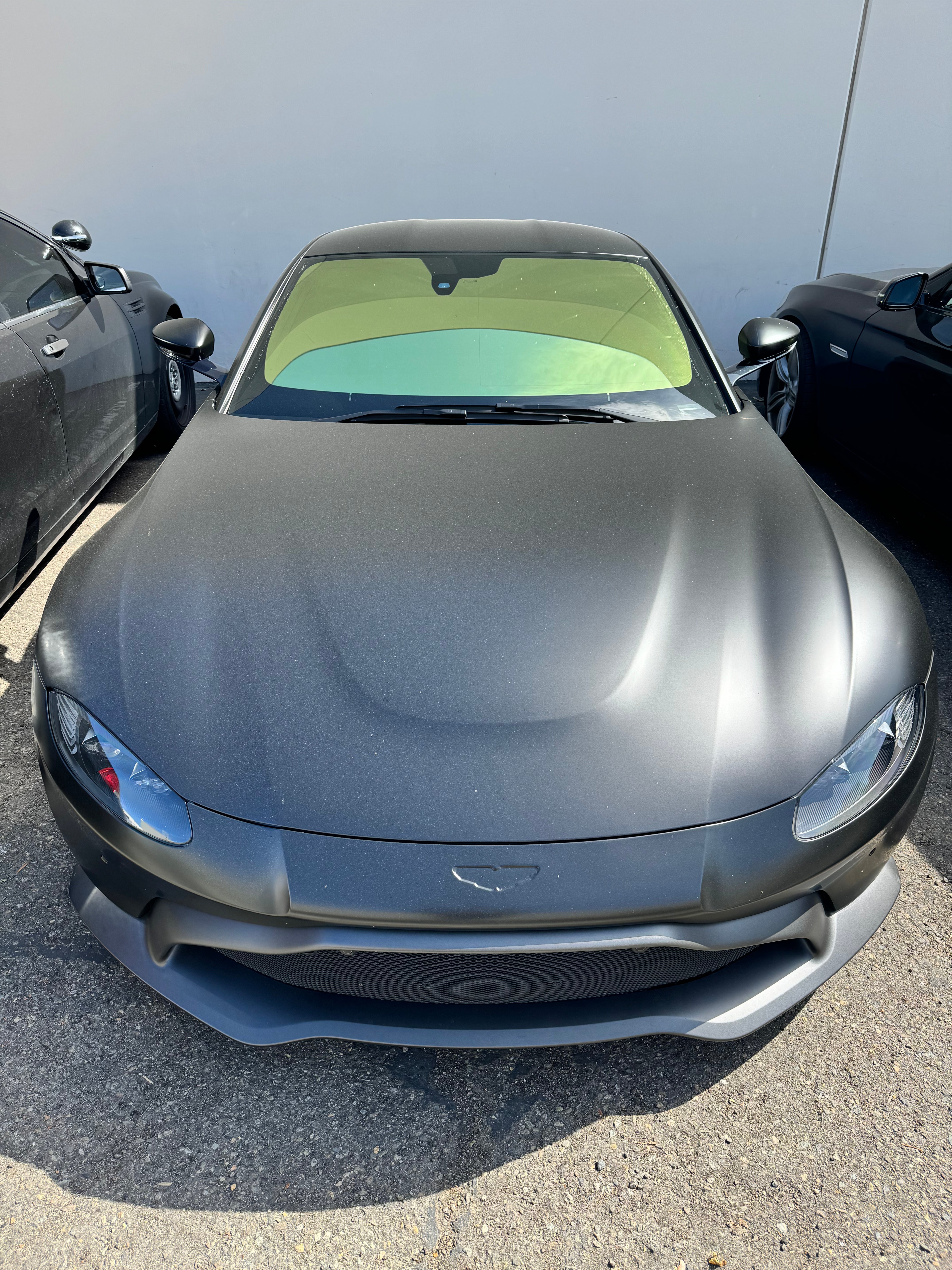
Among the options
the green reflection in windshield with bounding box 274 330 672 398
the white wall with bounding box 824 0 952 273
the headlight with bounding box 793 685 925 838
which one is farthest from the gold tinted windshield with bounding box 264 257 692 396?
the white wall with bounding box 824 0 952 273

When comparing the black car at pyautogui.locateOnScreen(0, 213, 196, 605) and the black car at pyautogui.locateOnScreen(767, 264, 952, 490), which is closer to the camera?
the black car at pyautogui.locateOnScreen(0, 213, 196, 605)

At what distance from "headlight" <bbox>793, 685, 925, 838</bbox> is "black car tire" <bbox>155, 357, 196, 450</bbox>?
12.2 ft

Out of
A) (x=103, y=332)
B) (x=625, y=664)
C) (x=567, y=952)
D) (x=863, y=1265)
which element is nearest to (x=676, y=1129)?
(x=863, y=1265)

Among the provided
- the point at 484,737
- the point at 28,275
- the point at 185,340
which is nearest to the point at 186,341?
the point at 185,340

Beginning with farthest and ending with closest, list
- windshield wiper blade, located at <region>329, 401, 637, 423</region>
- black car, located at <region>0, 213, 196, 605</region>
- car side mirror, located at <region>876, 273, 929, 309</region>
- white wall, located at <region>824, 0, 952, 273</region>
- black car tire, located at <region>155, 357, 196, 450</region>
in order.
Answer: white wall, located at <region>824, 0, 952, 273</region> < black car tire, located at <region>155, 357, 196, 450</region> < car side mirror, located at <region>876, 273, 929, 309</region> < black car, located at <region>0, 213, 196, 605</region> < windshield wiper blade, located at <region>329, 401, 637, 423</region>

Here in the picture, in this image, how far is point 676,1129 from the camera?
1.59 meters

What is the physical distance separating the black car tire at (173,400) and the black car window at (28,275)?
0.81 meters

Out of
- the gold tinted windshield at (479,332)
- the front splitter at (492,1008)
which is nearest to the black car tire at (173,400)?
the gold tinted windshield at (479,332)

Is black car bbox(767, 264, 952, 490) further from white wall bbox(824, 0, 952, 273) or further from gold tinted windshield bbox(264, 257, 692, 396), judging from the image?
white wall bbox(824, 0, 952, 273)

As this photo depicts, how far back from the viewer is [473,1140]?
157 cm

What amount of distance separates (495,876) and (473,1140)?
22.4 inches

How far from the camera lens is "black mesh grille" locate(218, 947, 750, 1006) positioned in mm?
1419

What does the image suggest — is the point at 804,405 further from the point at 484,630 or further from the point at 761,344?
the point at 484,630

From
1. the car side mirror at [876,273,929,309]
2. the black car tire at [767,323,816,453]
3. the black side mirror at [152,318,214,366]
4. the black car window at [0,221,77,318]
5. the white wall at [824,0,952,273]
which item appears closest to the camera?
the black side mirror at [152,318,214,366]
